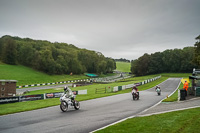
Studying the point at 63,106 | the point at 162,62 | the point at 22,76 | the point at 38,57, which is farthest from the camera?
the point at 162,62

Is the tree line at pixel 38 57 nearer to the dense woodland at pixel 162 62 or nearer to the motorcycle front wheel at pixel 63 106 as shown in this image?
the dense woodland at pixel 162 62

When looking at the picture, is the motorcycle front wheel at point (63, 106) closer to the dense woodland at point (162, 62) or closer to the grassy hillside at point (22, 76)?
the grassy hillside at point (22, 76)

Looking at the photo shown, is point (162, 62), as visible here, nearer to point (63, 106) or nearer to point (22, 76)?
point (22, 76)

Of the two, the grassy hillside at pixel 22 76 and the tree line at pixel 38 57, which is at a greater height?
the tree line at pixel 38 57

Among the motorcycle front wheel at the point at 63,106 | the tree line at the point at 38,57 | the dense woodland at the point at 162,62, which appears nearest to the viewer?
the motorcycle front wheel at the point at 63,106

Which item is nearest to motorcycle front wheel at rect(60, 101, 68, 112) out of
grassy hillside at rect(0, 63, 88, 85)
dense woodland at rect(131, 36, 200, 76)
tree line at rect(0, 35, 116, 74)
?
grassy hillside at rect(0, 63, 88, 85)

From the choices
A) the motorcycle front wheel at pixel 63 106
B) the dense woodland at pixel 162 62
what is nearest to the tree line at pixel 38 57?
the dense woodland at pixel 162 62

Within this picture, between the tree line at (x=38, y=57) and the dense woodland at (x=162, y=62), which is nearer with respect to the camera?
the tree line at (x=38, y=57)

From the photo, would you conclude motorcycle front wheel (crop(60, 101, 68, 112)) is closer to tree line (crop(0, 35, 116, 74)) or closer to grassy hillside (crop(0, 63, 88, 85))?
grassy hillside (crop(0, 63, 88, 85))

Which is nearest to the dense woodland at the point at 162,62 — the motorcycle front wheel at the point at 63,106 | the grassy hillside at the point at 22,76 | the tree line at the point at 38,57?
the tree line at the point at 38,57

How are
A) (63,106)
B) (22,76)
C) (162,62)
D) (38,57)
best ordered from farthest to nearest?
(162,62) < (38,57) < (22,76) < (63,106)

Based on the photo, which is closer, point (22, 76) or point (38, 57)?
point (22, 76)

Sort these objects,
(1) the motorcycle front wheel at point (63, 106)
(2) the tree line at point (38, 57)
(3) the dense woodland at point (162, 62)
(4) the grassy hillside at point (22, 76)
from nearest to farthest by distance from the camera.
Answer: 1. (1) the motorcycle front wheel at point (63, 106)
2. (4) the grassy hillside at point (22, 76)
3. (2) the tree line at point (38, 57)
4. (3) the dense woodland at point (162, 62)

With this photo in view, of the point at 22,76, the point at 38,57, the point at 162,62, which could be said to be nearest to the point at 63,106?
the point at 22,76
